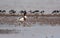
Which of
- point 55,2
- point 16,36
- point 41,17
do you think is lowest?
point 16,36

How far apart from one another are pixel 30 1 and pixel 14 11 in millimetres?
372

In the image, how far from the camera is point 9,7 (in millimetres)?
3471

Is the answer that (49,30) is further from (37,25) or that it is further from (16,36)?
(16,36)

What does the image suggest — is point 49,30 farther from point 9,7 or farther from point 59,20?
point 9,7

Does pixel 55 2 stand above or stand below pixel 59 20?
above

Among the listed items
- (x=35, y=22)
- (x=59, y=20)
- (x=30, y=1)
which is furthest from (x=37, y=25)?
(x=30, y=1)

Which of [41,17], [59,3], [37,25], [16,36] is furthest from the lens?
[59,3]

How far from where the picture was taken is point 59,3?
11.6ft

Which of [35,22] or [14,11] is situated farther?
[14,11]

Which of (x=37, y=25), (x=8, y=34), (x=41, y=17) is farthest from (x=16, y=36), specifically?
(x=41, y=17)

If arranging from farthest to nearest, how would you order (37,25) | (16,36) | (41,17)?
(41,17), (37,25), (16,36)

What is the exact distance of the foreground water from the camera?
2.84 m

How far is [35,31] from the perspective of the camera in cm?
296

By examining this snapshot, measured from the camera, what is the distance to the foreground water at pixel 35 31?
284 centimetres
